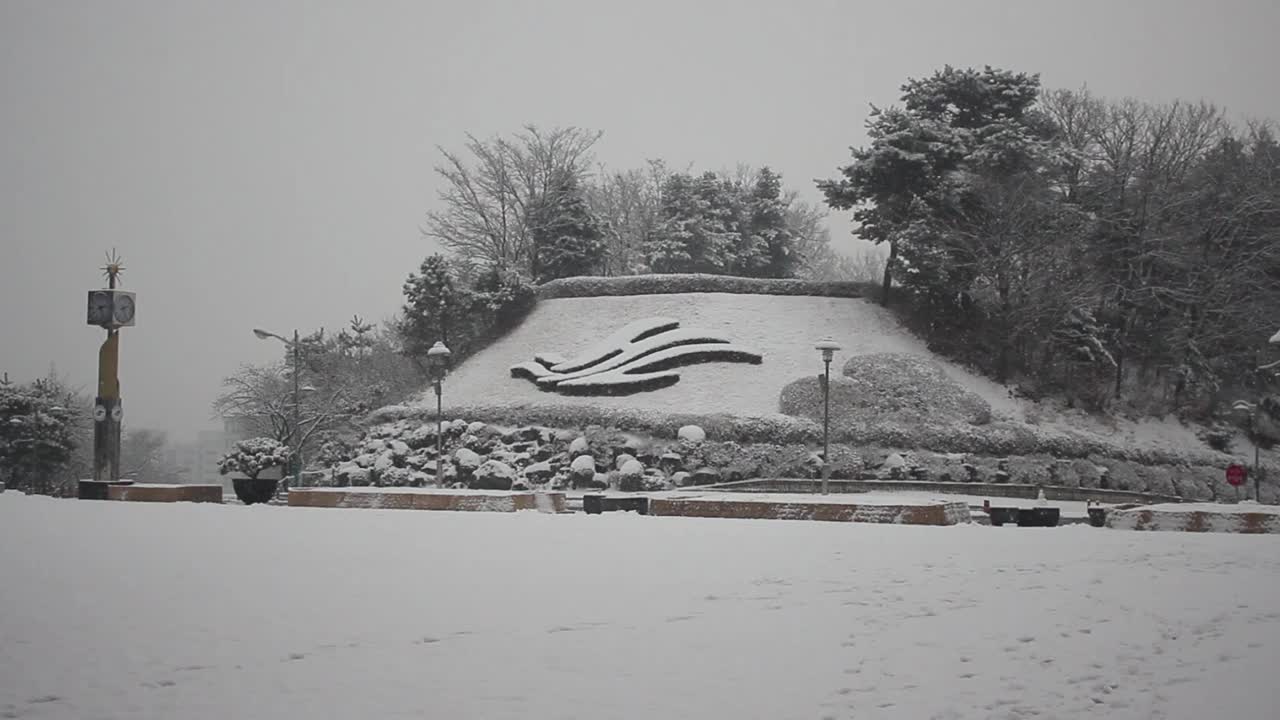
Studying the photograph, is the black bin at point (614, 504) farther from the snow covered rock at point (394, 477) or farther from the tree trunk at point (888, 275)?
the tree trunk at point (888, 275)

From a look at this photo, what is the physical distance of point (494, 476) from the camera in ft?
80.0

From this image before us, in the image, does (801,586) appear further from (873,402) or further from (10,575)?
(873,402)

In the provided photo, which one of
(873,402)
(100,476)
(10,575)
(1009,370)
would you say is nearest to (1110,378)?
(1009,370)

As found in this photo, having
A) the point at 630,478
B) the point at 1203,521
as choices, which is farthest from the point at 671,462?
the point at 1203,521

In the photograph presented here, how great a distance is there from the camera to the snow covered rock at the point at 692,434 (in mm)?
24898

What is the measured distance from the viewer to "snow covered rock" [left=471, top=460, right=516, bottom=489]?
2438 cm

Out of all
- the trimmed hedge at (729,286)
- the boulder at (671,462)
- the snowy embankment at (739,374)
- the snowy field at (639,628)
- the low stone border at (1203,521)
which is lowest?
the snowy field at (639,628)

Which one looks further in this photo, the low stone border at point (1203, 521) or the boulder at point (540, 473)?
the boulder at point (540, 473)

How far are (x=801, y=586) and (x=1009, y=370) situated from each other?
25.6 m

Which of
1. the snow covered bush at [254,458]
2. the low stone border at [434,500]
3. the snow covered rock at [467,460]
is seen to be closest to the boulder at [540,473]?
the snow covered rock at [467,460]

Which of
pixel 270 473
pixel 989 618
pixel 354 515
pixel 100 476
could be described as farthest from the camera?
pixel 100 476

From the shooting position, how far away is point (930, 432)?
83.7 feet

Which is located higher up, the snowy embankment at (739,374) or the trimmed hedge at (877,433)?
the snowy embankment at (739,374)

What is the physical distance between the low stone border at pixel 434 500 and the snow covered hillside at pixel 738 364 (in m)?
11.5
